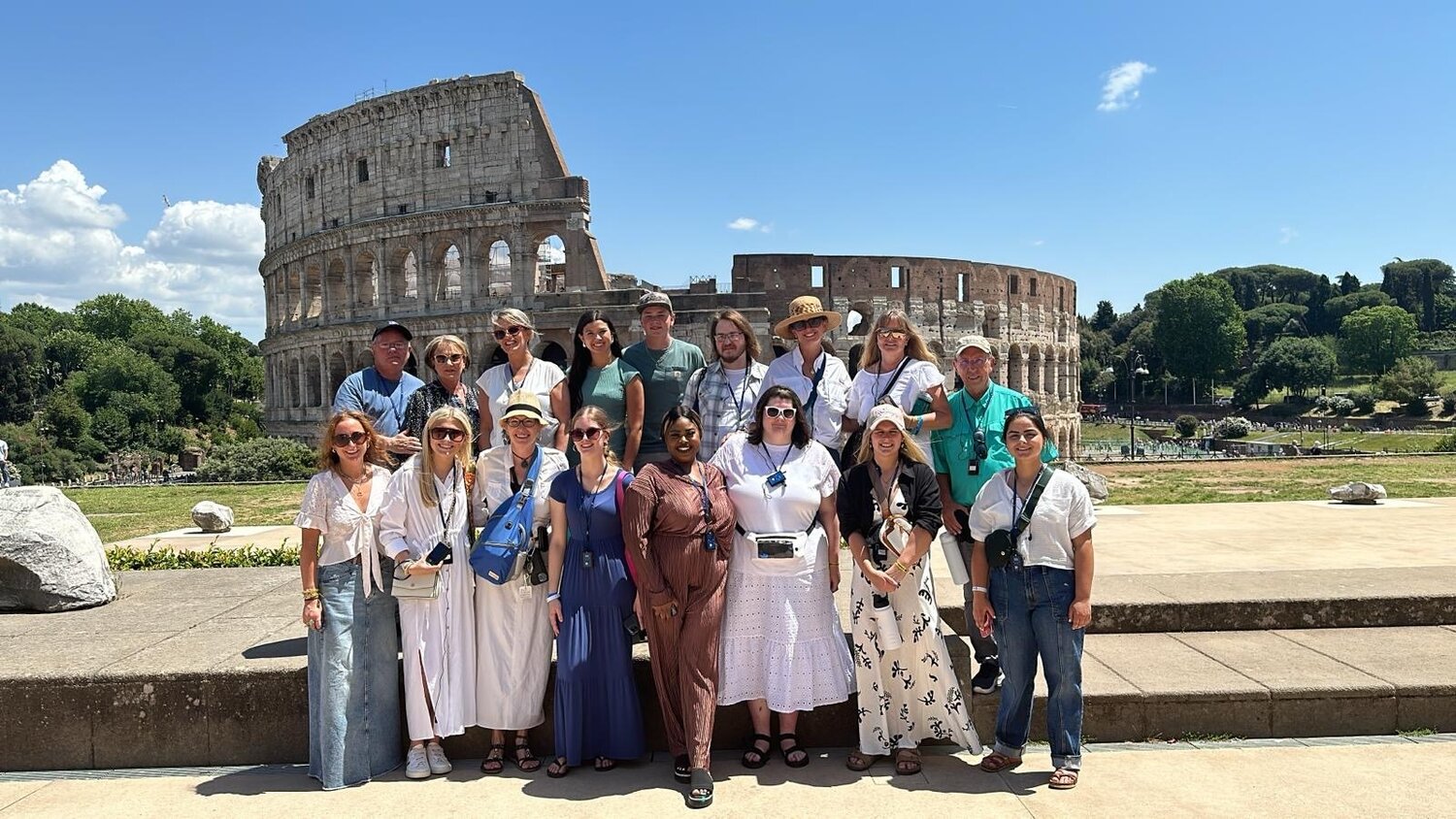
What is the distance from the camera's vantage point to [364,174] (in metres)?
40.9

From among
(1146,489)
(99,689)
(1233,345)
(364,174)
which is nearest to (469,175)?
(364,174)

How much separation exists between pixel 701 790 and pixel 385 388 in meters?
2.67

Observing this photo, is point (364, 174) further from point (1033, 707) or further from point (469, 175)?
point (1033, 707)

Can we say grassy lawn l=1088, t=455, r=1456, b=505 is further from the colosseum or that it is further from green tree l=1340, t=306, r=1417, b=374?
green tree l=1340, t=306, r=1417, b=374

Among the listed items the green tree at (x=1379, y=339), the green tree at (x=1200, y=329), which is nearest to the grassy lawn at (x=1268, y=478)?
the green tree at (x=1200, y=329)

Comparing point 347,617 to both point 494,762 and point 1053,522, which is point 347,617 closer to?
point 494,762

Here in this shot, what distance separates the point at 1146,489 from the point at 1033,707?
16.3m

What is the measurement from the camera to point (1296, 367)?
Result: 74938 millimetres

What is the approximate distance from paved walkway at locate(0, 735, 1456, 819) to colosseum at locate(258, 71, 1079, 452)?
27.9 m

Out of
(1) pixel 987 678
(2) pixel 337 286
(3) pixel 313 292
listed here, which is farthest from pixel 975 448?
(3) pixel 313 292

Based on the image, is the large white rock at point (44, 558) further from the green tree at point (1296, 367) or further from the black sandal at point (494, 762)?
the green tree at point (1296, 367)

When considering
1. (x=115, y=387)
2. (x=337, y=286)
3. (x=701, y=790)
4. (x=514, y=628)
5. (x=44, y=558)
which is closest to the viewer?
(x=701, y=790)

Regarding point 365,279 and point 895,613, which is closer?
point 895,613

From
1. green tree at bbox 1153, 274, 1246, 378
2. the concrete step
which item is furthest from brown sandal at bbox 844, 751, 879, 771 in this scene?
green tree at bbox 1153, 274, 1246, 378
